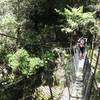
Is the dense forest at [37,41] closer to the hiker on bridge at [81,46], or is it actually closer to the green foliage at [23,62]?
the green foliage at [23,62]

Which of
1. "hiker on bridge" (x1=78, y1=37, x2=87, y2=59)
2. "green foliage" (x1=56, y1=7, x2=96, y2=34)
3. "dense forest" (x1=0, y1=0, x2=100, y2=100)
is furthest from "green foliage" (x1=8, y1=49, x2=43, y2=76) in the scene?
"green foliage" (x1=56, y1=7, x2=96, y2=34)

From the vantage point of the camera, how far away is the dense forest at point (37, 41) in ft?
28.3

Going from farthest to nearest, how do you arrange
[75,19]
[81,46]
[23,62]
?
[75,19], [23,62], [81,46]

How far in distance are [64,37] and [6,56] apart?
285 centimetres

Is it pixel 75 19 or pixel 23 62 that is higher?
pixel 75 19

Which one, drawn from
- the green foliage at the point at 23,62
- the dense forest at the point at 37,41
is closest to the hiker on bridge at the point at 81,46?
the dense forest at the point at 37,41

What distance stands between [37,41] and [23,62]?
111 cm

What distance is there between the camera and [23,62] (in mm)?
8516

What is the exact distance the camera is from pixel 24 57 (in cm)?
863

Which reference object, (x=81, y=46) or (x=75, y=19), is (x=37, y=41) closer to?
(x=75, y=19)

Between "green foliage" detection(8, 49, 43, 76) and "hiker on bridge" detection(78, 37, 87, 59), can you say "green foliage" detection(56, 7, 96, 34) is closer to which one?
"green foliage" detection(8, 49, 43, 76)

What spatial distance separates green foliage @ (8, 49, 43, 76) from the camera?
845 centimetres

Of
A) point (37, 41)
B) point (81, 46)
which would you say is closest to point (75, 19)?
point (37, 41)

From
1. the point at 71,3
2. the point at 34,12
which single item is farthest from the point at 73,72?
the point at 71,3
